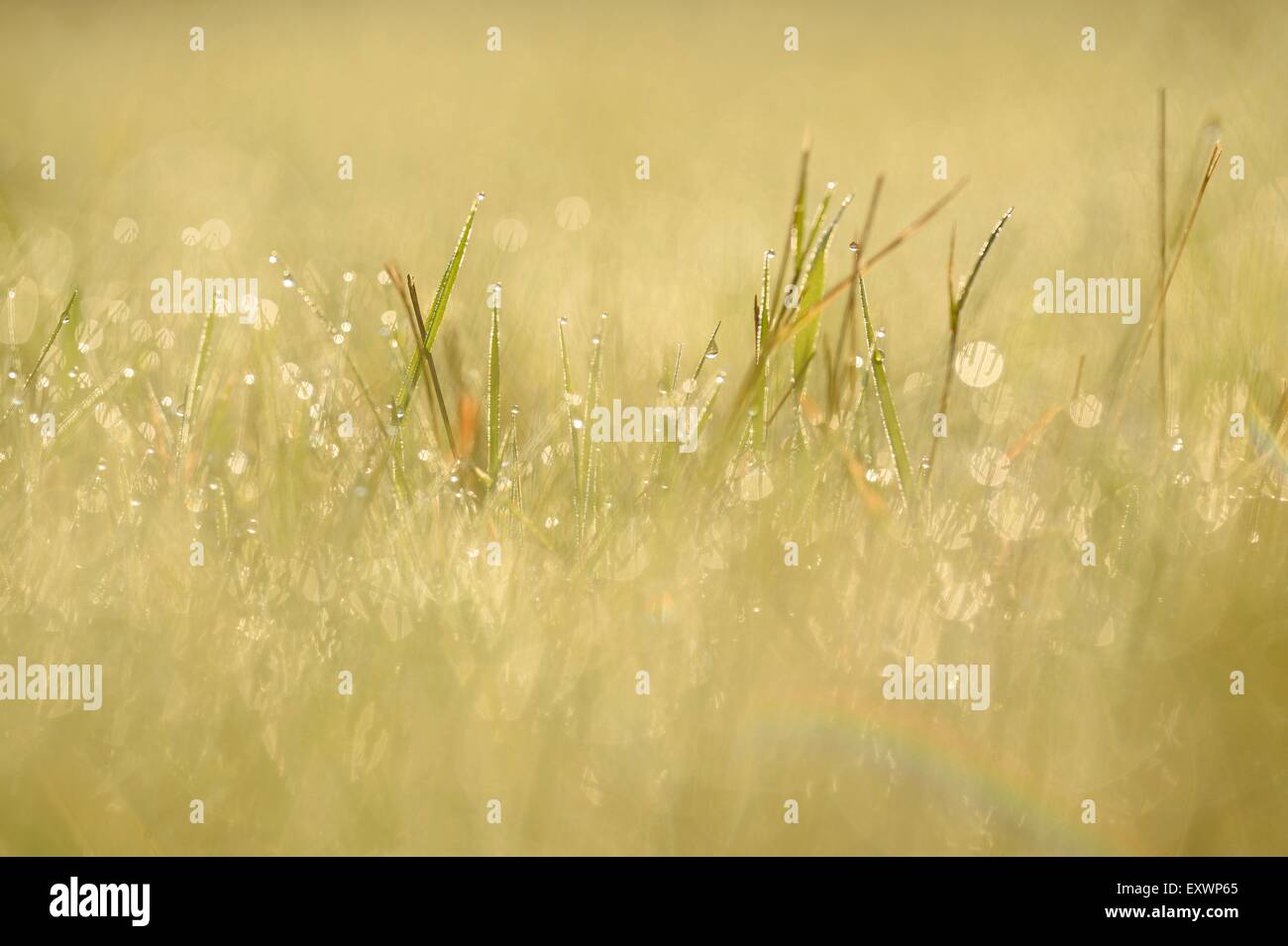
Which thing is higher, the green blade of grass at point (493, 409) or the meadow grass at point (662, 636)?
the green blade of grass at point (493, 409)

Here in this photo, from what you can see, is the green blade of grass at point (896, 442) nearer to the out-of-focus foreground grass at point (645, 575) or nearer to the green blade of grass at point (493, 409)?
the out-of-focus foreground grass at point (645, 575)

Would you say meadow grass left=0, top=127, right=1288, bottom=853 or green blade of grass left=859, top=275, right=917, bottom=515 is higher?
green blade of grass left=859, top=275, right=917, bottom=515

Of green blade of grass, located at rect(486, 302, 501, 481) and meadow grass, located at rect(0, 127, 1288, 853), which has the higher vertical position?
green blade of grass, located at rect(486, 302, 501, 481)

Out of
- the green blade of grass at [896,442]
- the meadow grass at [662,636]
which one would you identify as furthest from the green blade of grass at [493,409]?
the green blade of grass at [896,442]

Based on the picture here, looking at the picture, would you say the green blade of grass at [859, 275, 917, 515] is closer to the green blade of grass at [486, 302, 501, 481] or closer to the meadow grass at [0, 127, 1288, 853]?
the meadow grass at [0, 127, 1288, 853]

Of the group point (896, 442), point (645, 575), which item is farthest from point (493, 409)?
point (896, 442)

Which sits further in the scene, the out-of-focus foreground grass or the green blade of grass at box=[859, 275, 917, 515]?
the green blade of grass at box=[859, 275, 917, 515]

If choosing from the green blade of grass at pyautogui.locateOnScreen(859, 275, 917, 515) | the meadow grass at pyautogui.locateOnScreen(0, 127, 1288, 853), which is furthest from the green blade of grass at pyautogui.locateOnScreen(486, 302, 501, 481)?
the green blade of grass at pyautogui.locateOnScreen(859, 275, 917, 515)

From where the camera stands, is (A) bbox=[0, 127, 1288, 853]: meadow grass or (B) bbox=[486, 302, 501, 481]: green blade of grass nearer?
(A) bbox=[0, 127, 1288, 853]: meadow grass

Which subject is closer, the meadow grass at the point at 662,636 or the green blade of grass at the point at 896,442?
the meadow grass at the point at 662,636

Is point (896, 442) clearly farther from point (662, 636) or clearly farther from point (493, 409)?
point (493, 409)
